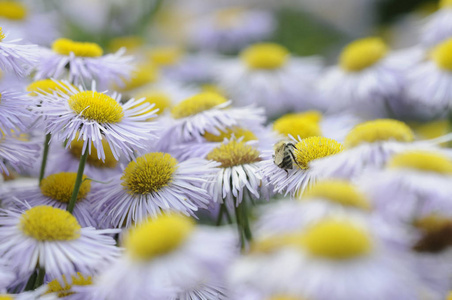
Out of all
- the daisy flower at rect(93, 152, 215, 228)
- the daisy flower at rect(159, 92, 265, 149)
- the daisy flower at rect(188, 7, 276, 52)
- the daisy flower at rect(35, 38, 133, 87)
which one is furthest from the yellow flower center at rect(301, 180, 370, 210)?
the daisy flower at rect(188, 7, 276, 52)

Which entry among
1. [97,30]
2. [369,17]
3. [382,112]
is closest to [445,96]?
[382,112]

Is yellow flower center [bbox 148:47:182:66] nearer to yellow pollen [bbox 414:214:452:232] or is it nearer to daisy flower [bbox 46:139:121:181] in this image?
daisy flower [bbox 46:139:121:181]

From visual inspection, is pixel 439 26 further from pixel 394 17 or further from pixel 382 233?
pixel 394 17

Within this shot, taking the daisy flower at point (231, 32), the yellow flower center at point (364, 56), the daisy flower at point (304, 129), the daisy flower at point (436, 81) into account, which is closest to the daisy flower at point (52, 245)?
the daisy flower at point (304, 129)

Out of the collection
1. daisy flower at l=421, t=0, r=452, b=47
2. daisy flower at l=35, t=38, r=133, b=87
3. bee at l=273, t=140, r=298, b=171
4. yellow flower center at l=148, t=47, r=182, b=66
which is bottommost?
bee at l=273, t=140, r=298, b=171

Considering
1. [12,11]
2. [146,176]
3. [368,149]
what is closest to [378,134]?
[368,149]

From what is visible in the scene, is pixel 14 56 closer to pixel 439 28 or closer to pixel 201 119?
pixel 201 119

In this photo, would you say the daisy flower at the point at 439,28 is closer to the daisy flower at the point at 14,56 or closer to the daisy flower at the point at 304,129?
the daisy flower at the point at 304,129
